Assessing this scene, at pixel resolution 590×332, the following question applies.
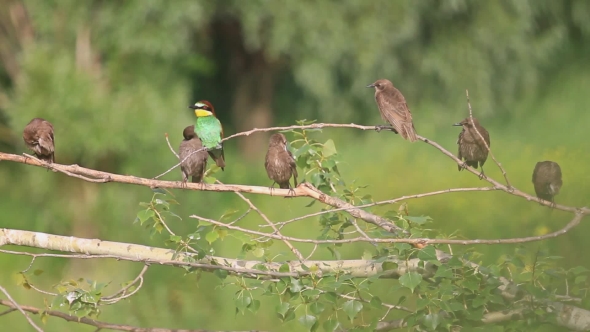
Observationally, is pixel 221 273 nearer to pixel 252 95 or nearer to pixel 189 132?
pixel 189 132

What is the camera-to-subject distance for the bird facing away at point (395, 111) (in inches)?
178

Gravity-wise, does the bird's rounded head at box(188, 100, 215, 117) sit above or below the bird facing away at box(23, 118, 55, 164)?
above

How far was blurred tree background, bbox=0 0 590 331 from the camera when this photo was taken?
8023mm

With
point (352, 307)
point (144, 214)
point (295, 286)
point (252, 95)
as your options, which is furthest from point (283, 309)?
point (252, 95)

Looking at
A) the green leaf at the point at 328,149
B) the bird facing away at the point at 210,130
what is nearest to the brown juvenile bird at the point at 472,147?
the green leaf at the point at 328,149

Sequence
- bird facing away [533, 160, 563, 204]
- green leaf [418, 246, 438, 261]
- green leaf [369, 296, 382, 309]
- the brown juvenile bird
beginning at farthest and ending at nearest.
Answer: the brown juvenile bird → bird facing away [533, 160, 563, 204] → green leaf [369, 296, 382, 309] → green leaf [418, 246, 438, 261]

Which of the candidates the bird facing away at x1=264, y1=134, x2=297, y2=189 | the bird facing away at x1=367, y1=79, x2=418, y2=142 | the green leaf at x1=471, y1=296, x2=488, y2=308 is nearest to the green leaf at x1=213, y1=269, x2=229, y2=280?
the green leaf at x1=471, y1=296, x2=488, y2=308

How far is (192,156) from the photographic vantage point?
492 cm

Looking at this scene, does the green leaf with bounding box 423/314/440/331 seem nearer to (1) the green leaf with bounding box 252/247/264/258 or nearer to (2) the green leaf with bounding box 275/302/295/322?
(2) the green leaf with bounding box 275/302/295/322

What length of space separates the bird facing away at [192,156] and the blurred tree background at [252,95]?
7.44 ft

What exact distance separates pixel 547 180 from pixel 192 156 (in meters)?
1.86

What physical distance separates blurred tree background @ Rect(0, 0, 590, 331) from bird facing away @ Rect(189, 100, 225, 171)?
2.52 metres

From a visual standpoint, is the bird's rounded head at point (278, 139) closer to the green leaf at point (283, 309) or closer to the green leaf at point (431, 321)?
the green leaf at point (283, 309)

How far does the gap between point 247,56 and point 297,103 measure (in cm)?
78
